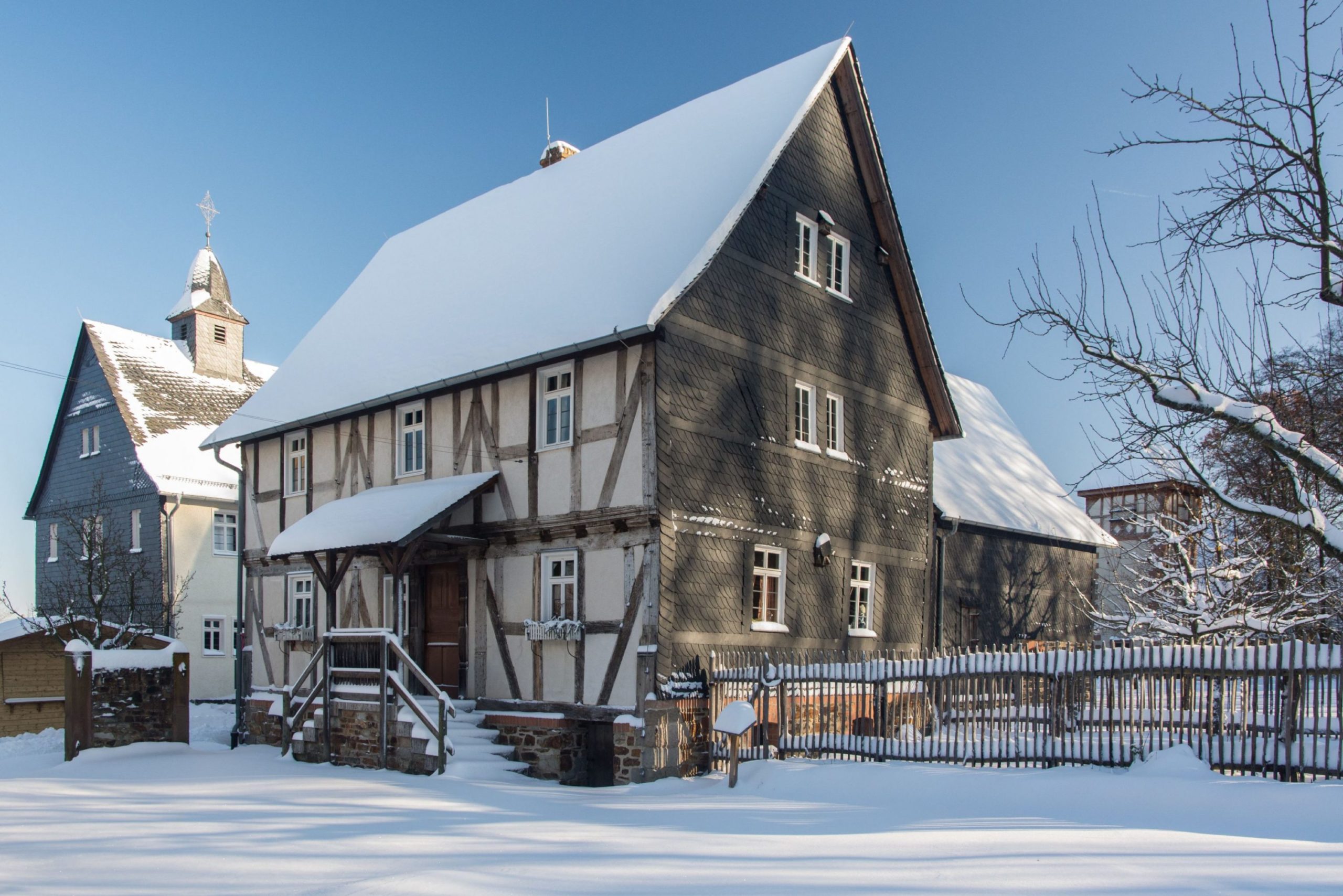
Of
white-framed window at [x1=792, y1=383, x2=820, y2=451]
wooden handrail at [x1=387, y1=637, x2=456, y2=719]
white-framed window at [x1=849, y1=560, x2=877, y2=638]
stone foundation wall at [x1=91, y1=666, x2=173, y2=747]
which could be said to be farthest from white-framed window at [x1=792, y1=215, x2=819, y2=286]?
stone foundation wall at [x1=91, y1=666, x2=173, y2=747]

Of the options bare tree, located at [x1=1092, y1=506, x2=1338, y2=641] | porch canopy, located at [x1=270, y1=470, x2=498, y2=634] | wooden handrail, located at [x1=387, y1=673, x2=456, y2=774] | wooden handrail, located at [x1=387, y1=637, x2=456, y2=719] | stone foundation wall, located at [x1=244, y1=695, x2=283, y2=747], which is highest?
porch canopy, located at [x1=270, y1=470, x2=498, y2=634]

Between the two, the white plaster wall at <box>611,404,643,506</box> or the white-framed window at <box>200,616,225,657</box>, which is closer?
the white plaster wall at <box>611,404,643,506</box>

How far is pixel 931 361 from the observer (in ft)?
70.4

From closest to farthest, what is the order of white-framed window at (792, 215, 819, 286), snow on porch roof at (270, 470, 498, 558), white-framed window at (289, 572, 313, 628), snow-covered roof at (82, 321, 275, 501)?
snow on porch roof at (270, 470, 498, 558), white-framed window at (792, 215, 819, 286), white-framed window at (289, 572, 313, 628), snow-covered roof at (82, 321, 275, 501)

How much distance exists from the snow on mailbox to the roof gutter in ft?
16.8

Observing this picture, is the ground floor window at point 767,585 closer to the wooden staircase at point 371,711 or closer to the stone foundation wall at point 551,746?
the stone foundation wall at point 551,746

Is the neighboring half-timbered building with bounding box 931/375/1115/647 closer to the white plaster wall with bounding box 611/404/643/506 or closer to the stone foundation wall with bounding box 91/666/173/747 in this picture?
the white plaster wall with bounding box 611/404/643/506

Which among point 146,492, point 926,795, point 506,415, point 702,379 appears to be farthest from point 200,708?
point 926,795

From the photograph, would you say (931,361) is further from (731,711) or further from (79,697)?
(79,697)

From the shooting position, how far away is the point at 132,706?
18312mm

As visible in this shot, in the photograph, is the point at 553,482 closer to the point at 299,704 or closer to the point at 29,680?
the point at 299,704

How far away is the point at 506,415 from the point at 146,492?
1815 cm

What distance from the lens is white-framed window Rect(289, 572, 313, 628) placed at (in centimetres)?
2161

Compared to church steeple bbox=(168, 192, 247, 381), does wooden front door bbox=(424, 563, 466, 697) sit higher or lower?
lower
